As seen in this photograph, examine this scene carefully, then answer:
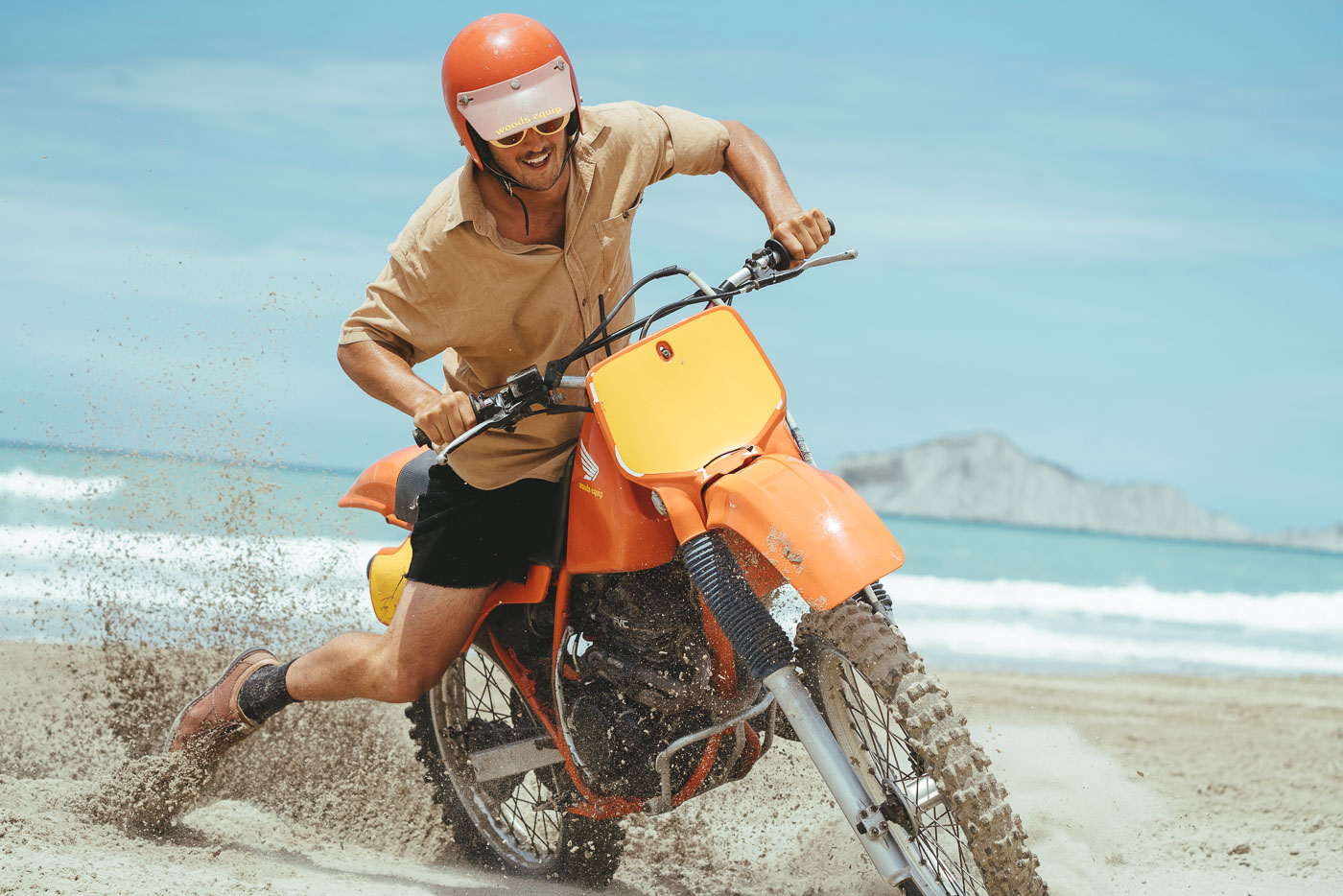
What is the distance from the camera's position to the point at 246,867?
12.0 feet

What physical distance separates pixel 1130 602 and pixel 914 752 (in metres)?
15.3

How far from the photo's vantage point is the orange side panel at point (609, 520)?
9.65 ft

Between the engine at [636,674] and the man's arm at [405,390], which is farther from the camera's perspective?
the engine at [636,674]

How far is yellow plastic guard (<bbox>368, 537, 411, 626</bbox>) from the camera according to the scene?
12.5 feet

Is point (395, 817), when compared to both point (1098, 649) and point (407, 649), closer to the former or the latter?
point (407, 649)

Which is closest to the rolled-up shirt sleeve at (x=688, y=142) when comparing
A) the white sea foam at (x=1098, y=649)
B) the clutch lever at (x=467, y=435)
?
the clutch lever at (x=467, y=435)

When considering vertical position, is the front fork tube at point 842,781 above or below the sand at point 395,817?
above

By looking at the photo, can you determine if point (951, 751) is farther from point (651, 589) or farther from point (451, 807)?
point (451, 807)

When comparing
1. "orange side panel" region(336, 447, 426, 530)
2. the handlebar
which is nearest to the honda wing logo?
the handlebar

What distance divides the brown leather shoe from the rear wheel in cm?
58

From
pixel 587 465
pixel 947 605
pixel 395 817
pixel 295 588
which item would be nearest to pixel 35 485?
pixel 295 588

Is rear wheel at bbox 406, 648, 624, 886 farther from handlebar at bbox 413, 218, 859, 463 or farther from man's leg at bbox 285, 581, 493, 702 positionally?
handlebar at bbox 413, 218, 859, 463

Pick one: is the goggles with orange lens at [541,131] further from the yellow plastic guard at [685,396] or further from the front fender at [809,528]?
the front fender at [809,528]

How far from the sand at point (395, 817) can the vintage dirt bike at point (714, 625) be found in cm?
67
